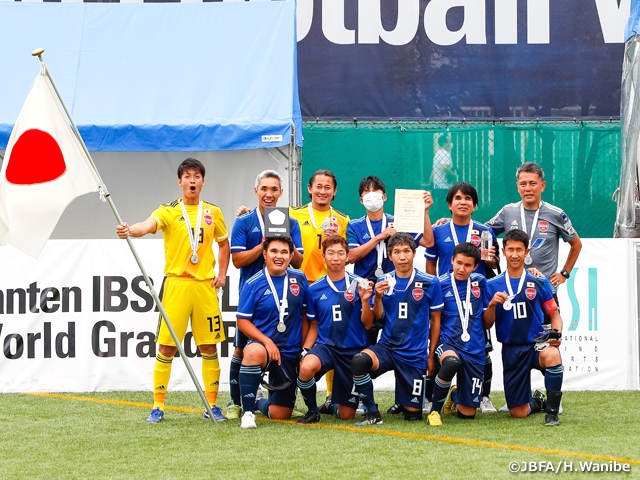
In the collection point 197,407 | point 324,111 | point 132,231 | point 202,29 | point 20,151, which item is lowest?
point 197,407

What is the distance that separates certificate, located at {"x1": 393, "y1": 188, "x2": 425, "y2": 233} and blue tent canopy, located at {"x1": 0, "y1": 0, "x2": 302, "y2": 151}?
13.4 ft

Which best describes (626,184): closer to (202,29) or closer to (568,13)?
(568,13)

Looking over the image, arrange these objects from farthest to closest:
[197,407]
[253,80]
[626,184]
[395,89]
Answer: [395,89], [253,80], [626,184], [197,407]

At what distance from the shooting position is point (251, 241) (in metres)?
7.50

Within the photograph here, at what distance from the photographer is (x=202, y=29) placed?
12547 millimetres

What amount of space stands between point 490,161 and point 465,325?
595 cm

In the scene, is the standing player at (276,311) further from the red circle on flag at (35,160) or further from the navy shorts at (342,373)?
the red circle on flag at (35,160)

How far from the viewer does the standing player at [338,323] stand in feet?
23.2

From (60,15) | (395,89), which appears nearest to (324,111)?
(395,89)

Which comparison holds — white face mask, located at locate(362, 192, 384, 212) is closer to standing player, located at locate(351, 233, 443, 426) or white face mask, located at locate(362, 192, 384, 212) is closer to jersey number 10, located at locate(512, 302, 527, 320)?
standing player, located at locate(351, 233, 443, 426)

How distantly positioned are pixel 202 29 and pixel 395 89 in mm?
2692

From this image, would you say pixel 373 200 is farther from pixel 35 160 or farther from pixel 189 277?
pixel 35 160

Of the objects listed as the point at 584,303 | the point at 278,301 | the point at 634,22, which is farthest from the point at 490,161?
the point at 278,301

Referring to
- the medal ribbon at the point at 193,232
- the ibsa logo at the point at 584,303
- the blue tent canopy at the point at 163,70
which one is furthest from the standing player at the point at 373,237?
the blue tent canopy at the point at 163,70
